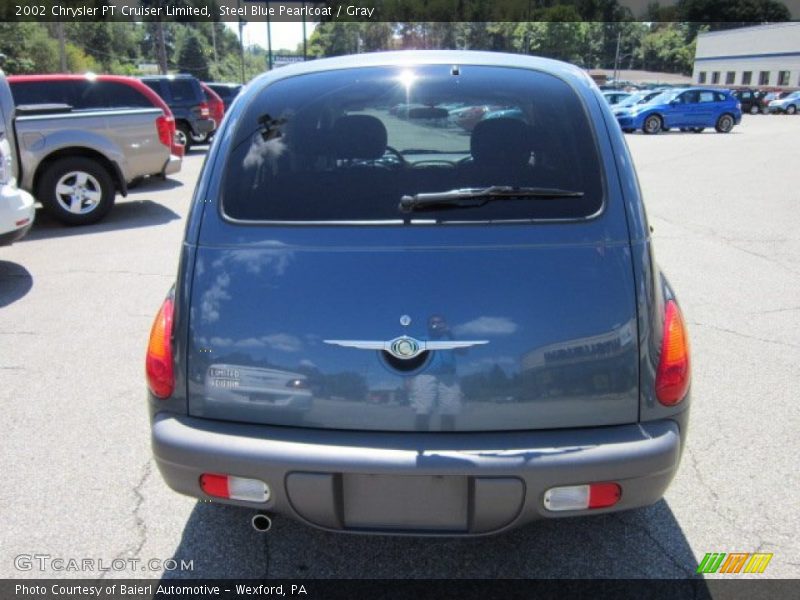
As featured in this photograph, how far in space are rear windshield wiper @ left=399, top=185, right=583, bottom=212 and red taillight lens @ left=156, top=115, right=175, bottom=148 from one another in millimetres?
8094

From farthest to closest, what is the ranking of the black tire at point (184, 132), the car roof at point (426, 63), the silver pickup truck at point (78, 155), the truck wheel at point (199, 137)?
1. the truck wheel at point (199, 137)
2. the black tire at point (184, 132)
3. the silver pickup truck at point (78, 155)
4. the car roof at point (426, 63)

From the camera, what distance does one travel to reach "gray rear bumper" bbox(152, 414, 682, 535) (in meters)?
2.00

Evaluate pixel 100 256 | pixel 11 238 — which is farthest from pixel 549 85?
pixel 100 256

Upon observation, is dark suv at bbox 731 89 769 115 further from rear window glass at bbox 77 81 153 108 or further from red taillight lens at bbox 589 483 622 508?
red taillight lens at bbox 589 483 622 508

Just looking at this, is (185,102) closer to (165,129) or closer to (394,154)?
(165,129)

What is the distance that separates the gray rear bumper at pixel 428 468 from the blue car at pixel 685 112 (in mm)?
26708

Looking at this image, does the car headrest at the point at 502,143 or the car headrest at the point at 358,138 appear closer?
the car headrest at the point at 502,143

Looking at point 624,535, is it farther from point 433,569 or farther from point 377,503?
point 377,503

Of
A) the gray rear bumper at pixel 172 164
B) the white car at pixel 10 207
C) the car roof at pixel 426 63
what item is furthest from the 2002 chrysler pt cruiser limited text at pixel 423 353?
the gray rear bumper at pixel 172 164

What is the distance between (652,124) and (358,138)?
87.4 feet

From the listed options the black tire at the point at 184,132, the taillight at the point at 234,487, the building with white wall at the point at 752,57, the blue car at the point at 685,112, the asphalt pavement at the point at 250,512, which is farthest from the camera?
the building with white wall at the point at 752,57

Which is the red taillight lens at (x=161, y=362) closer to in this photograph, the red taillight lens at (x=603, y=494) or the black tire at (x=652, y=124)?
the red taillight lens at (x=603, y=494)

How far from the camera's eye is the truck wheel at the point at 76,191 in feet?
27.4

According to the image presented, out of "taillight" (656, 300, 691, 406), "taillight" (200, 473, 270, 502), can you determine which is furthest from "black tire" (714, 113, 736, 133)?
"taillight" (200, 473, 270, 502)
